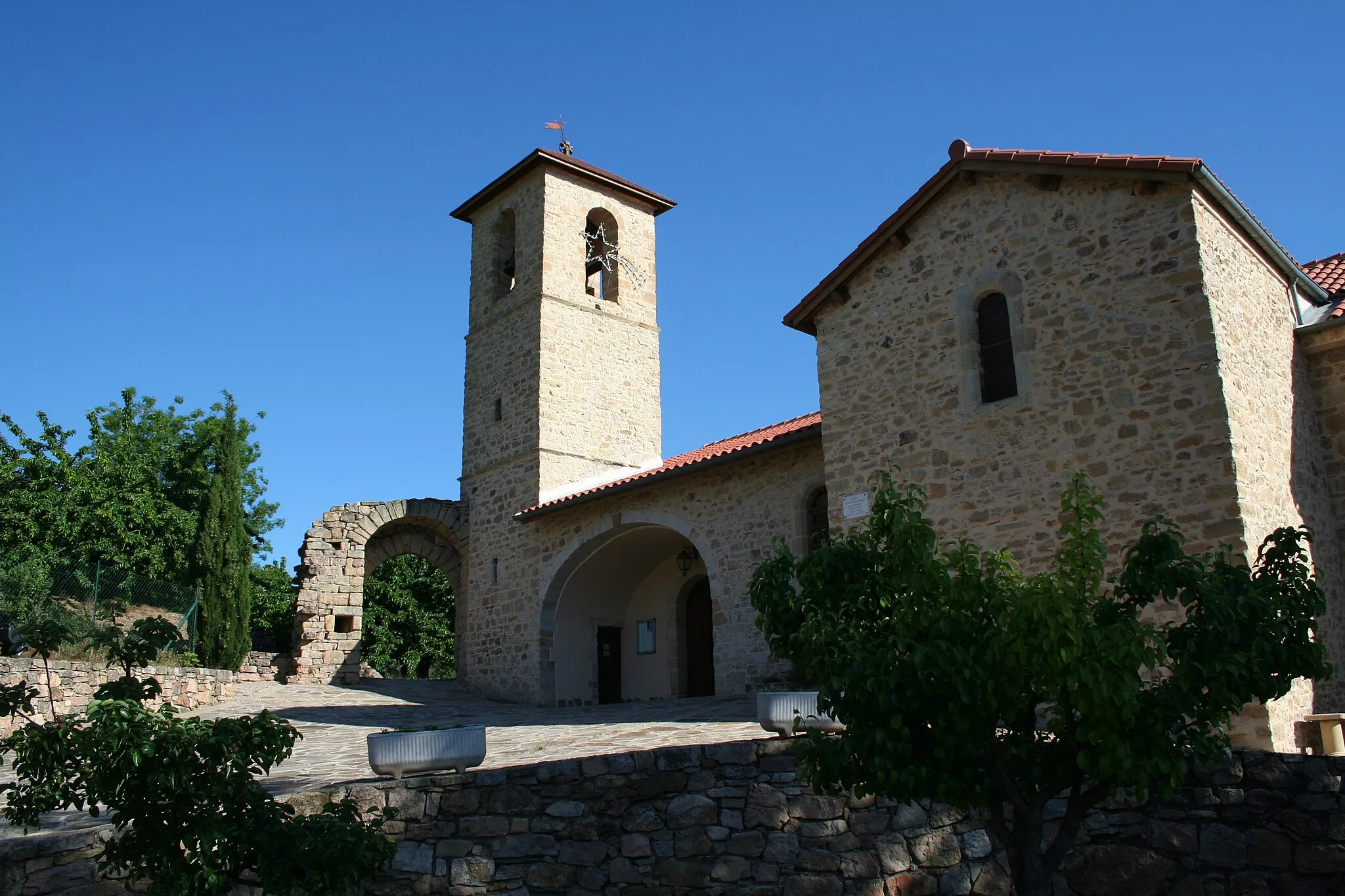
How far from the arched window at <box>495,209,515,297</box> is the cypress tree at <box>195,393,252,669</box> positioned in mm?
5214

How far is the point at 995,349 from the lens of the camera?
33.2 feet

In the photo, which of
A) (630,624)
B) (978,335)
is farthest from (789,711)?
(630,624)

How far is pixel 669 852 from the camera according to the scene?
762 cm

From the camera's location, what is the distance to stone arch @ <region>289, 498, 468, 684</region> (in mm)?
18078

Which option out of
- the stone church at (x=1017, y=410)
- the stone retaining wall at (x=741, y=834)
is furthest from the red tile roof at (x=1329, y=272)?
the stone retaining wall at (x=741, y=834)

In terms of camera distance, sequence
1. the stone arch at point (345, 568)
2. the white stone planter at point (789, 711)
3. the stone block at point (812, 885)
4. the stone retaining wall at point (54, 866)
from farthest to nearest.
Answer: the stone arch at point (345, 568)
the white stone planter at point (789, 711)
the stone block at point (812, 885)
the stone retaining wall at point (54, 866)

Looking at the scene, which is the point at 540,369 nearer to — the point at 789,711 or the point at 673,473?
the point at 673,473

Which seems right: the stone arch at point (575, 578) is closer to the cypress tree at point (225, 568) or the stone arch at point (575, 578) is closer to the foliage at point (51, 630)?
the cypress tree at point (225, 568)

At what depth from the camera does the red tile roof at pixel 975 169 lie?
358 inches

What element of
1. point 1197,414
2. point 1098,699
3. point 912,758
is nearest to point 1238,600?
point 1098,699

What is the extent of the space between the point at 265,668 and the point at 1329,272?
16.1 m

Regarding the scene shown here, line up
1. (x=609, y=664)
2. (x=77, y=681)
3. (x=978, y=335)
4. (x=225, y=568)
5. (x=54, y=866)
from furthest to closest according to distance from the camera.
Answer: (x=609, y=664) → (x=225, y=568) → (x=77, y=681) → (x=978, y=335) → (x=54, y=866)

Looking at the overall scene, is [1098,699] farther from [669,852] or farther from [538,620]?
[538,620]

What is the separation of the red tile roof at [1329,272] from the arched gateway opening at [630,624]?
341 inches
